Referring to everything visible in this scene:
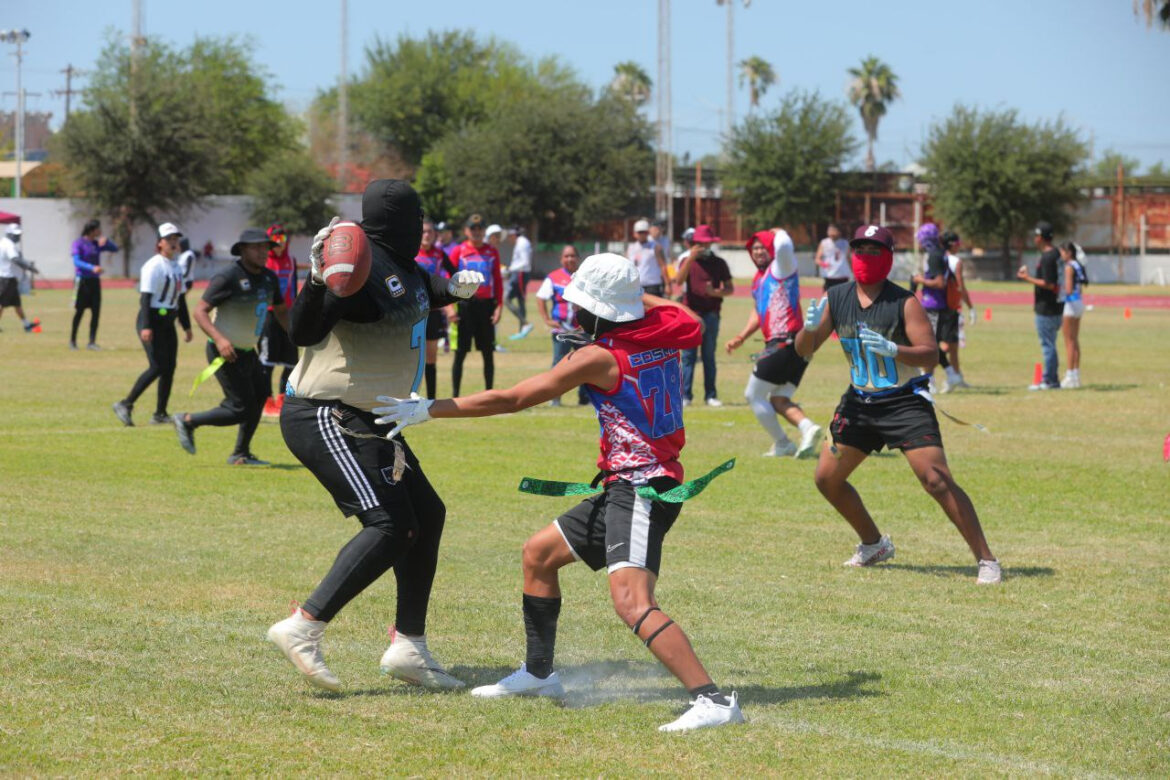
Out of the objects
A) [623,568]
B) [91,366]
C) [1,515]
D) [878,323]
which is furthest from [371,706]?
[91,366]

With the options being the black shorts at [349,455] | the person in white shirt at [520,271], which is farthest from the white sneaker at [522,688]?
the person in white shirt at [520,271]

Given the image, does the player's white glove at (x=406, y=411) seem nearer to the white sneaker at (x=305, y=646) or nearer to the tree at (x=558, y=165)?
the white sneaker at (x=305, y=646)

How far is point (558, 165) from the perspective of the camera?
72000 mm

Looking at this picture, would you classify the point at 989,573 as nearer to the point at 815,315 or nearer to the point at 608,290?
the point at 815,315

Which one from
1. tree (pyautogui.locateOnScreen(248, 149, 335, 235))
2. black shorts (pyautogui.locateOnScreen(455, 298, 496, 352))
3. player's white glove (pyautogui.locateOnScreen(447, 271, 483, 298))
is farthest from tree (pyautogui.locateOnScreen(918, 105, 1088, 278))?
player's white glove (pyautogui.locateOnScreen(447, 271, 483, 298))

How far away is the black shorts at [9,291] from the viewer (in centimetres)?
2622

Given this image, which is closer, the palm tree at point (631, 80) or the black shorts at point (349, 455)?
the black shorts at point (349, 455)

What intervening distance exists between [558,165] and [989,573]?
214ft

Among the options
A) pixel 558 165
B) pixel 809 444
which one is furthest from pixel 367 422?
pixel 558 165

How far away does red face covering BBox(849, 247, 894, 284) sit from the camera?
8164 millimetres

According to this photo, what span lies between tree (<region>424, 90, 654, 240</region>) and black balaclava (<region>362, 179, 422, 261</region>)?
66280 millimetres

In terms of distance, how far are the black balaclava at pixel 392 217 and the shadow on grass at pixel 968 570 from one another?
4.19 meters

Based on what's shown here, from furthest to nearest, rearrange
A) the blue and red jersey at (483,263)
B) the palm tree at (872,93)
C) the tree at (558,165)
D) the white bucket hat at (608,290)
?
the palm tree at (872,93) → the tree at (558,165) → the blue and red jersey at (483,263) → the white bucket hat at (608,290)

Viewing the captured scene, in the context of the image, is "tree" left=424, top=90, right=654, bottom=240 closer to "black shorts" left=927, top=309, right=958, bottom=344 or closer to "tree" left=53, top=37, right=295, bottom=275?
"tree" left=53, top=37, right=295, bottom=275
